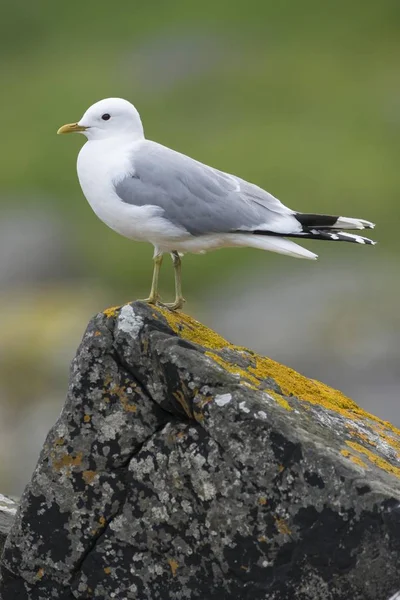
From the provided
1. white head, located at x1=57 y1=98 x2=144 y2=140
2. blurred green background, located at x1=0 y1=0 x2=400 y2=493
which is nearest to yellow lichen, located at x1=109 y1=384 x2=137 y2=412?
white head, located at x1=57 y1=98 x2=144 y2=140

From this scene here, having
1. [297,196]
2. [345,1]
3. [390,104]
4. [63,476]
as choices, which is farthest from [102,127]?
[345,1]

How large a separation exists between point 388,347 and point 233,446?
15848 mm

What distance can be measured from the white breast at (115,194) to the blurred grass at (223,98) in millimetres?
19429

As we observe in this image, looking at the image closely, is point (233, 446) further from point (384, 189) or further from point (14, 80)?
point (14, 80)

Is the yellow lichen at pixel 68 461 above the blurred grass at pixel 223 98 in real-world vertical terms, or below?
above

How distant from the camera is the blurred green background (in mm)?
23719

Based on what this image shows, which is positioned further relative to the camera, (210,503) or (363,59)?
(363,59)

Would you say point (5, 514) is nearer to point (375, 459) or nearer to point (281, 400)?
point (281, 400)

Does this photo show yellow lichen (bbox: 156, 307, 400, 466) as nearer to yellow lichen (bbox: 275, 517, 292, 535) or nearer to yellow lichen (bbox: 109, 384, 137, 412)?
yellow lichen (bbox: 109, 384, 137, 412)

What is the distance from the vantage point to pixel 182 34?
51562 mm

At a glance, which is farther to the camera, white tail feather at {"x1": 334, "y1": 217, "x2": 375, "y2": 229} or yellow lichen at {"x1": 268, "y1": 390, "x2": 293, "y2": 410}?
white tail feather at {"x1": 334, "y1": 217, "x2": 375, "y2": 229}

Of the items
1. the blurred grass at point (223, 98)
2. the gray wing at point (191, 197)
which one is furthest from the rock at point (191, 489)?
the blurred grass at point (223, 98)

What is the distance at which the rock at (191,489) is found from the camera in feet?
27.0

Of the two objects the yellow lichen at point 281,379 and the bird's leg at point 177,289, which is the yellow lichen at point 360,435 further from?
the bird's leg at point 177,289
